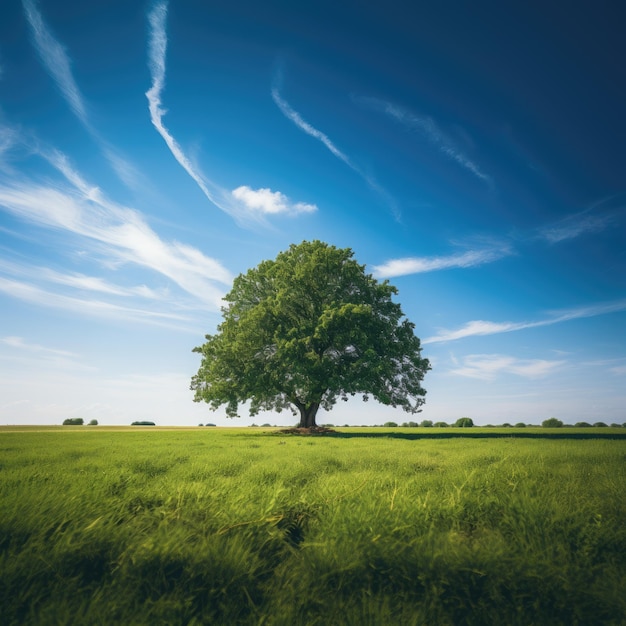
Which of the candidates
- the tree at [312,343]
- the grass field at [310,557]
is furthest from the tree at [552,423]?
the grass field at [310,557]

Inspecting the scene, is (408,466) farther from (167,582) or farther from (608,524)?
(167,582)

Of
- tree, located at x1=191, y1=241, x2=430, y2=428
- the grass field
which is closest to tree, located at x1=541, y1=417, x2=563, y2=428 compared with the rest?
tree, located at x1=191, y1=241, x2=430, y2=428

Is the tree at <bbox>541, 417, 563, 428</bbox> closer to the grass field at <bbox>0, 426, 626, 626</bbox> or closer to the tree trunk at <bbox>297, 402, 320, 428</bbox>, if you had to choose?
the tree trunk at <bbox>297, 402, 320, 428</bbox>

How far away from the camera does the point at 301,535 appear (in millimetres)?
3453

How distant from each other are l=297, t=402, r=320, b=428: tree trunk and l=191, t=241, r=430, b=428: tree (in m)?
0.09

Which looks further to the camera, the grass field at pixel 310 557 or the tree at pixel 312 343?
the tree at pixel 312 343

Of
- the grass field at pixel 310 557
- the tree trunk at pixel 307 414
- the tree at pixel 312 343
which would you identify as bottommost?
the grass field at pixel 310 557

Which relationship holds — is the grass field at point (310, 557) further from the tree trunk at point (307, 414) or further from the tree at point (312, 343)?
the tree trunk at point (307, 414)

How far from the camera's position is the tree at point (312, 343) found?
25781 mm

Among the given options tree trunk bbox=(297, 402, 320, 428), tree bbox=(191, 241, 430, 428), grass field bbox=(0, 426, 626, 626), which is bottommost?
grass field bbox=(0, 426, 626, 626)

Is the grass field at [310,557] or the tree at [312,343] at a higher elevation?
the tree at [312,343]

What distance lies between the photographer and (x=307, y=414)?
31156mm

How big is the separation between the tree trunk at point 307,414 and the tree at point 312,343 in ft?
0.28

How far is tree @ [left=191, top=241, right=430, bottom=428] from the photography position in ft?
84.6
